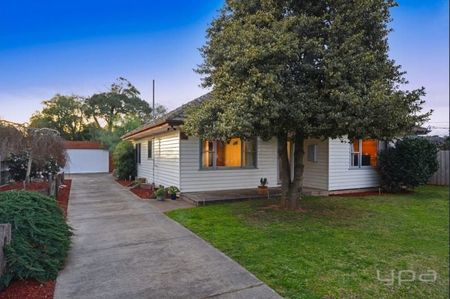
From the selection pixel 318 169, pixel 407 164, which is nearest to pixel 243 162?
pixel 318 169

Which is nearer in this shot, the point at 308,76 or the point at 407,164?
the point at 308,76

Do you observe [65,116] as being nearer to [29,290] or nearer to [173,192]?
[173,192]

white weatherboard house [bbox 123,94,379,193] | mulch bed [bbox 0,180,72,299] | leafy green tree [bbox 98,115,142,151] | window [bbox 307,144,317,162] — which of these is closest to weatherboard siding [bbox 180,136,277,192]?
white weatherboard house [bbox 123,94,379,193]

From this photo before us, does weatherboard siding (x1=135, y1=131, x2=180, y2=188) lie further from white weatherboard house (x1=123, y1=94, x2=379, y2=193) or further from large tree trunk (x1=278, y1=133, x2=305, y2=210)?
large tree trunk (x1=278, y1=133, x2=305, y2=210)

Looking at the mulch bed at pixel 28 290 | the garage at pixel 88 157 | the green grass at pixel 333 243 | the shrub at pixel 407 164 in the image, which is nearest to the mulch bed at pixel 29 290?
the mulch bed at pixel 28 290

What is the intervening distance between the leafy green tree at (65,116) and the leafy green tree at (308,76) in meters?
34.3

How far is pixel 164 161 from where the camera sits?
1284cm

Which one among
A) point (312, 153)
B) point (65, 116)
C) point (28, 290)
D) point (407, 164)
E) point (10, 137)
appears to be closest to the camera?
point (28, 290)

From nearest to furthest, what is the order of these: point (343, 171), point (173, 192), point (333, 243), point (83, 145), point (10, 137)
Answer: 1. point (333, 243)
2. point (10, 137)
3. point (173, 192)
4. point (343, 171)
5. point (83, 145)

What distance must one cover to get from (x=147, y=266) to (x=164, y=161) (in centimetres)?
841

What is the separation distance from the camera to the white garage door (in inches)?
1069

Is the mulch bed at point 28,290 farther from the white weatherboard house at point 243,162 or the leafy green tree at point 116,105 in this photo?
the leafy green tree at point 116,105

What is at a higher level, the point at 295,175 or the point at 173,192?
the point at 295,175

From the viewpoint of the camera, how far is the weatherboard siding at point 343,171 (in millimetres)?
11938
